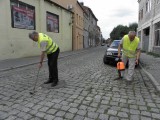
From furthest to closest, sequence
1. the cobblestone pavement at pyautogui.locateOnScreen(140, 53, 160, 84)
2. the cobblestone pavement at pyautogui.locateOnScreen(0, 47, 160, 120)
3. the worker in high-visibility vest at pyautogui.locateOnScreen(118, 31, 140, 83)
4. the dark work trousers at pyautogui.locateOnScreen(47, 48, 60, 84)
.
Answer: the cobblestone pavement at pyautogui.locateOnScreen(140, 53, 160, 84), the worker in high-visibility vest at pyautogui.locateOnScreen(118, 31, 140, 83), the dark work trousers at pyautogui.locateOnScreen(47, 48, 60, 84), the cobblestone pavement at pyautogui.locateOnScreen(0, 47, 160, 120)

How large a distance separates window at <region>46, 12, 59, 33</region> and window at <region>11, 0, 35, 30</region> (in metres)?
3.06

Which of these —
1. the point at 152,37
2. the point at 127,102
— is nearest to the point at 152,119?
the point at 127,102

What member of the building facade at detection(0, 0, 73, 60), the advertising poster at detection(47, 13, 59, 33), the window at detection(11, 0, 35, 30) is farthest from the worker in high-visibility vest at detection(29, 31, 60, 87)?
the advertising poster at detection(47, 13, 59, 33)

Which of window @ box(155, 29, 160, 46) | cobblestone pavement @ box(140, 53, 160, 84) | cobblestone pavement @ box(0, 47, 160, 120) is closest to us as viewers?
cobblestone pavement @ box(0, 47, 160, 120)

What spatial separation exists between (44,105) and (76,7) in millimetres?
26867

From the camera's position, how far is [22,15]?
14.1m

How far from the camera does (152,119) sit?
3211mm

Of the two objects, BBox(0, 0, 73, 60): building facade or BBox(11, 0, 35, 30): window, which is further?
BBox(11, 0, 35, 30): window

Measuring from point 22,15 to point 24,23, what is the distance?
670 mm

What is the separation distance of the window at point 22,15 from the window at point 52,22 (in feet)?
10.0

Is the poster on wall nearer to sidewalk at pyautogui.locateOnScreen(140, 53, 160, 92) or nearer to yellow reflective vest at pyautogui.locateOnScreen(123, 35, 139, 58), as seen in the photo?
sidewalk at pyautogui.locateOnScreen(140, 53, 160, 92)

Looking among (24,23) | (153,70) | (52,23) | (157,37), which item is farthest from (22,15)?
(157,37)

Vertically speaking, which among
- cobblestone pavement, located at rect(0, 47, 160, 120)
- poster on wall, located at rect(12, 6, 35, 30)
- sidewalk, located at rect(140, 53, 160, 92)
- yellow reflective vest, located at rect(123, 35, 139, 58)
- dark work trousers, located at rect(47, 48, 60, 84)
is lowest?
cobblestone pavement, located at rect(0, 47, 160, 120)

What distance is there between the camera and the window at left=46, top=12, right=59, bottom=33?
18.7 metres
